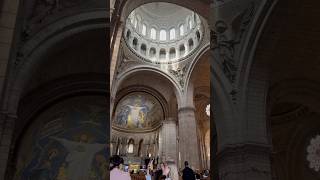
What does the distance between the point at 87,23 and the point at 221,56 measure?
4490 mm

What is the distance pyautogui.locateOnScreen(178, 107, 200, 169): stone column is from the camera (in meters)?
20.9

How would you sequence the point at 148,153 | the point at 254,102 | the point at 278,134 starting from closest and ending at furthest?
1. the point at 254,102
2. the point at 278,134
3. the point at 148,153

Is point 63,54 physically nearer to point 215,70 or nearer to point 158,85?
point 215,70

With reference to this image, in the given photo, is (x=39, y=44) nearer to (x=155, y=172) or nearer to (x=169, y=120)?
(x=155, y=172)

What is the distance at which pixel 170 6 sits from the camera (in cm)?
2692

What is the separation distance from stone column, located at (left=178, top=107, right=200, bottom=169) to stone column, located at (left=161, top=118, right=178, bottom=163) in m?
2.49

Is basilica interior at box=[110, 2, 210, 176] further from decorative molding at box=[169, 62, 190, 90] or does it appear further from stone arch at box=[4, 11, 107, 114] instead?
stone arch at box=[4, 11, 107, 114]

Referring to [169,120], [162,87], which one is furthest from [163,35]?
[169,120]

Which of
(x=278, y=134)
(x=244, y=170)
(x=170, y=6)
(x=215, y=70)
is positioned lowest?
(x=244, y=170)

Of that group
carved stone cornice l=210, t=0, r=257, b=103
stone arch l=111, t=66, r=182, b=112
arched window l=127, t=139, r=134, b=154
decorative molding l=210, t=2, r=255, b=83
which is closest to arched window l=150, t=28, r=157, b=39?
stone arch l=111, t=66, r=182, b=112

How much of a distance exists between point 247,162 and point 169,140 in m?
15.7

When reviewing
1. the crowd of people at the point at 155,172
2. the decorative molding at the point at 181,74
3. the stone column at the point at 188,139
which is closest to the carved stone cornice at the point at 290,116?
the crowd of people at the point at 155,172

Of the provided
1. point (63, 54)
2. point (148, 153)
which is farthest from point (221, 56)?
point (148, 153)

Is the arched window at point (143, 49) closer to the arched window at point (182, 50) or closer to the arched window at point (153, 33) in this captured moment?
the arched window at point (153, 33)
